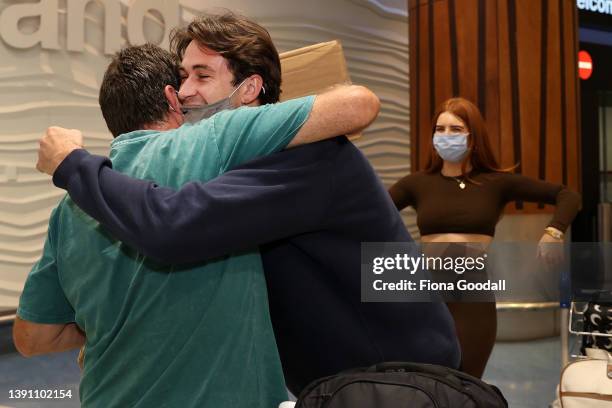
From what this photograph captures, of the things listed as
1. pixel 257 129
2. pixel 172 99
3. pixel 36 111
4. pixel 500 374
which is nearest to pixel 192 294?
pixel 257 129

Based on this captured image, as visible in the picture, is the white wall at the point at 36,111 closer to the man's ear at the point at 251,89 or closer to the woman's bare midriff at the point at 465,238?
the woman's bare midriff at the point at 465,238

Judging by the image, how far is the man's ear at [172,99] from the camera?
4.25 feet

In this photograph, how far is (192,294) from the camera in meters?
1.12

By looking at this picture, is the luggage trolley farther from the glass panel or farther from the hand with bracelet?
the glass panel

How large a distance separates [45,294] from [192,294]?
33cm

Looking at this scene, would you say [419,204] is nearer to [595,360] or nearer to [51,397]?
[595,360]

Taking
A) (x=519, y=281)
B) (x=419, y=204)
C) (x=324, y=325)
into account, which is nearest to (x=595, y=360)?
(x=519, y=281)

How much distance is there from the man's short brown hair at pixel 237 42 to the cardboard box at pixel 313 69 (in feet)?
0.59

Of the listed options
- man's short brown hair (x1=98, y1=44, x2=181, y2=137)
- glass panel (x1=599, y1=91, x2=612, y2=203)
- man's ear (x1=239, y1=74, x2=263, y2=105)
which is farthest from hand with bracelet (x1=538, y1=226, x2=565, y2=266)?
glass panel (x1=599, y1=91, x2=612, y2=203)

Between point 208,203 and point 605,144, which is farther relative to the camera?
point 605,144

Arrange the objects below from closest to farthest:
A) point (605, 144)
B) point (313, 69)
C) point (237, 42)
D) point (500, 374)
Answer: point (237, 42) < point (313, 69) < point (500, 374) < point (605, 144)

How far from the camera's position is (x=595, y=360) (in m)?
2.68

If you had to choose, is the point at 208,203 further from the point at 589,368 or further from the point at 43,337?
the point at 589,368

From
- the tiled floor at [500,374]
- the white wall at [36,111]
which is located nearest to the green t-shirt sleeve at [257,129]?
the tiled floor at [500,374]
